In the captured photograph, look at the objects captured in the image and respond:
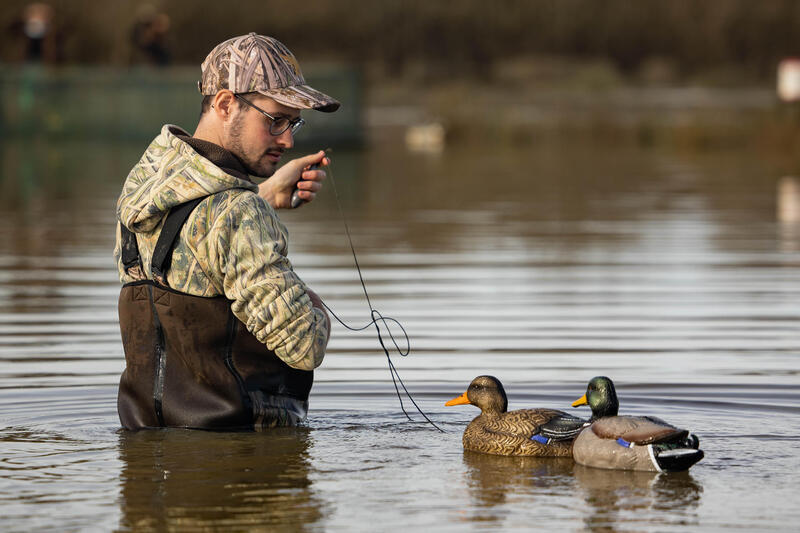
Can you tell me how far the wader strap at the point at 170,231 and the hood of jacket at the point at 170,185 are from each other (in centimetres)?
4

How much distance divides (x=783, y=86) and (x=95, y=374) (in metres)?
39.3

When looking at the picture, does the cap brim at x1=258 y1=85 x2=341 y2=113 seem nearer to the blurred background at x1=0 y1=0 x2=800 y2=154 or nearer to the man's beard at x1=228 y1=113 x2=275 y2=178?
the man's beard at x1=228 y1=113 x2=275 y2=178

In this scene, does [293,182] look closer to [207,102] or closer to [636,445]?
[207,102]

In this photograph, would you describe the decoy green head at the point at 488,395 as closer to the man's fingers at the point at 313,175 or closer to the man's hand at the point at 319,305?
the man's hand at the point at 319,305

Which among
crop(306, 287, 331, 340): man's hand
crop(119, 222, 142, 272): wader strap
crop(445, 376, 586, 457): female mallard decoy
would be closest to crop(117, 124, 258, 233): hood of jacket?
crop(119, 222, 142, 272): wader strap

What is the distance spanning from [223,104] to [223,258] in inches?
24.6

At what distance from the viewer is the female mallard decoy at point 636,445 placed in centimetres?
633

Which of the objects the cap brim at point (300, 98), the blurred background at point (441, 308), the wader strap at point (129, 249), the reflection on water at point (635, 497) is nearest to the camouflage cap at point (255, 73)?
the cap brim at point (300, 98)

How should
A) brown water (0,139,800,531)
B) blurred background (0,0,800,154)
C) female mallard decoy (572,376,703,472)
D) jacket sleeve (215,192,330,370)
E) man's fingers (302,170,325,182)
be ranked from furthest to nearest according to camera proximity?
1. blurred background (0,0,800,154)
2. man's fingers (302,170,325,182)
3. jacket sleeve (215,192,330,370)
4. female mallard decoy (572,376,703,472)
5. brown water (0,139,800,531)

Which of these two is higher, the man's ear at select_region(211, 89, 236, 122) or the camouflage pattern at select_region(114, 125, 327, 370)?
the man's ear at select_region(211, 89, 236, 122)

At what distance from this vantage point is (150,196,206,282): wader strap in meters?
6.64

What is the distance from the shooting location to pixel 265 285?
6.52m

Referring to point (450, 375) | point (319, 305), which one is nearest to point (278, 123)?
point (319, 305)

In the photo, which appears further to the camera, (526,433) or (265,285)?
(526,433)
